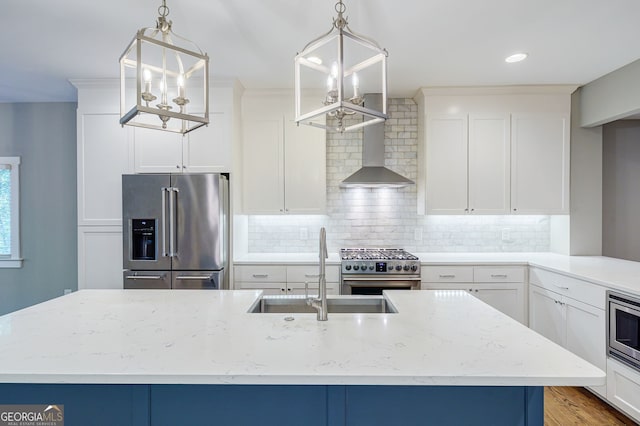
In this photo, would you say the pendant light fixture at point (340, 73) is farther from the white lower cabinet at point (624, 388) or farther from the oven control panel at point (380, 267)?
the white lower cabinet at point (624, 388)

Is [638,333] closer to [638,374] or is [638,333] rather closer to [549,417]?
[638,374]

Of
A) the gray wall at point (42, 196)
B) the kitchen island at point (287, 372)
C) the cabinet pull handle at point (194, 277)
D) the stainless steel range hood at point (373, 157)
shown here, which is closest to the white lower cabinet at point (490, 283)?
the stainless steel range hood at point (373, 157)

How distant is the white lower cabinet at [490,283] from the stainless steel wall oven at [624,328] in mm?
842

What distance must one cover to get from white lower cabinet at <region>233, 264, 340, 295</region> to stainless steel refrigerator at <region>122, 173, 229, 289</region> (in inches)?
10.4

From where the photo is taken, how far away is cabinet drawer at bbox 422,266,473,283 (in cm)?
313

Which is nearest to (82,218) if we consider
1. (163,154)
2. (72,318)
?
(163,154)

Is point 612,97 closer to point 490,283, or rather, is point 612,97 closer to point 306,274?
point 490,283

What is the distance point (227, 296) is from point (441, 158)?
8.48 ft

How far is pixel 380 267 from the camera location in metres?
3.07

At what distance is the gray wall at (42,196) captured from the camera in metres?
3.78

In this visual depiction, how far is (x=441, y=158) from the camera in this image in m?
3.42

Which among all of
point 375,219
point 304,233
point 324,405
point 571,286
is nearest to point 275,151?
point 304,233

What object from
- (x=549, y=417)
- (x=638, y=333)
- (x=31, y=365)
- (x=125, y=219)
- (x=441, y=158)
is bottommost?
(x=549, y=417)

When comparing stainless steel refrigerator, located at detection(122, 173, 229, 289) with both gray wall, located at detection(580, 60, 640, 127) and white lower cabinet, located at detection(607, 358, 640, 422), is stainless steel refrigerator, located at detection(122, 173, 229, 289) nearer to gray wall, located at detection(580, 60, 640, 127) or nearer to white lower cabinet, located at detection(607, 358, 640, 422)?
white lower cabinet, located at detection(607, 358, 640, 422)
